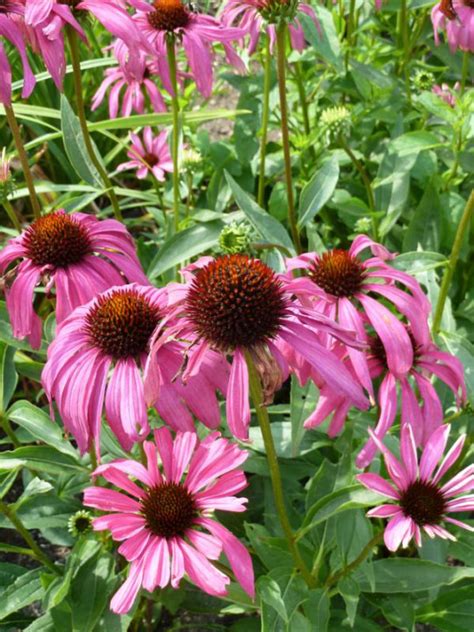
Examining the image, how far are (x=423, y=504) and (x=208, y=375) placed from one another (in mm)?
297

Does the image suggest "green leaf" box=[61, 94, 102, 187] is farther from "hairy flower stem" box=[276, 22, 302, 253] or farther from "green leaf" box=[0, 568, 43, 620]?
"green leaf" box=[0, 568, 43, 620]

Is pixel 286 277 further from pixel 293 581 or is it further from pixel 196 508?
pixel 293 581

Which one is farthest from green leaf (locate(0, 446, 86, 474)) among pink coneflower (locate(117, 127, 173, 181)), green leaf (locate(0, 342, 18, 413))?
pink coneflower (locate(117, 127, 173, 181))

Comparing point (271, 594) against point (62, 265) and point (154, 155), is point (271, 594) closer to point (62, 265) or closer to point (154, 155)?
point (62, 265)

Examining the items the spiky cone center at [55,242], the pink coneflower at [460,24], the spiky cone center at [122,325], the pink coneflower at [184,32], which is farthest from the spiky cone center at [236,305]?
the pink coneflower at [460,24]

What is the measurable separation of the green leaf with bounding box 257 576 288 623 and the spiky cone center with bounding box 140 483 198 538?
0.40 ft

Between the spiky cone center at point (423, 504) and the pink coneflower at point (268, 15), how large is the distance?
70 cm

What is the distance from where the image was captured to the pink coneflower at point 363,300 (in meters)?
1.02

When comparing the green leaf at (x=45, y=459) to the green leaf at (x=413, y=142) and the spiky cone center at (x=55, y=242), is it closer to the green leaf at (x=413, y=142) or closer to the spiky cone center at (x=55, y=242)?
the spiky cone center at (x=55, y=242)

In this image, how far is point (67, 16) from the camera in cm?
116

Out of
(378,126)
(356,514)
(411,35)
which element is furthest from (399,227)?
(356,514)

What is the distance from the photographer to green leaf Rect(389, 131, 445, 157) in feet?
5.17

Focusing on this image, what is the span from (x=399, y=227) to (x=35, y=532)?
1.04 meters

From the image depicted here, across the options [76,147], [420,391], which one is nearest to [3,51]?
[76,147]
